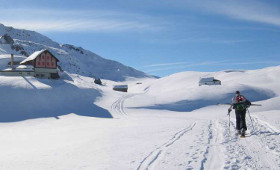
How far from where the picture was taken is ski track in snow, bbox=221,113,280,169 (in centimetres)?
789

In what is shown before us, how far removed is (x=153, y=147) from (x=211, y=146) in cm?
221

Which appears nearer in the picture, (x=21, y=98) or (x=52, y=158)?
(x=52, y=158)

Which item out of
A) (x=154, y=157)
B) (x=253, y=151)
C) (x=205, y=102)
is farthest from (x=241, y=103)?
(x=205, y=102)

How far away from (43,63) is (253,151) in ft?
163

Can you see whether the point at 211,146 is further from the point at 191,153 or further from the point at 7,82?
the point at 7,82

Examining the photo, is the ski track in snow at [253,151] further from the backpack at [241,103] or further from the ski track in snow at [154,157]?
the ski track in snow at [154,157]

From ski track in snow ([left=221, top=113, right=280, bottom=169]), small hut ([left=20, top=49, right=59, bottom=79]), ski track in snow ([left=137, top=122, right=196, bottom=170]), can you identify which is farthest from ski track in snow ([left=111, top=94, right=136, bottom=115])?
ski track in snow ([left=137, top=122, right=196, bottom=170])

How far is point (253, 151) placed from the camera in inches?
376

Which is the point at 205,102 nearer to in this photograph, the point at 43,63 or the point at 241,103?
the point at 43,63

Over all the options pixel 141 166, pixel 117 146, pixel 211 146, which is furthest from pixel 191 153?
pixel 117 146

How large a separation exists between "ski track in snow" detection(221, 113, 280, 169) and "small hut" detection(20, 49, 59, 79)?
4603cm

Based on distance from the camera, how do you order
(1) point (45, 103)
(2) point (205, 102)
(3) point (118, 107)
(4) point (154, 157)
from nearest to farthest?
(4) point (154, 157) → (1) point (45, 103) → (3) point (118, 107) → (2) point (205, 102)

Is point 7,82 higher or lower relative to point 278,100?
higher

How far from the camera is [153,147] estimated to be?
1037 cm
